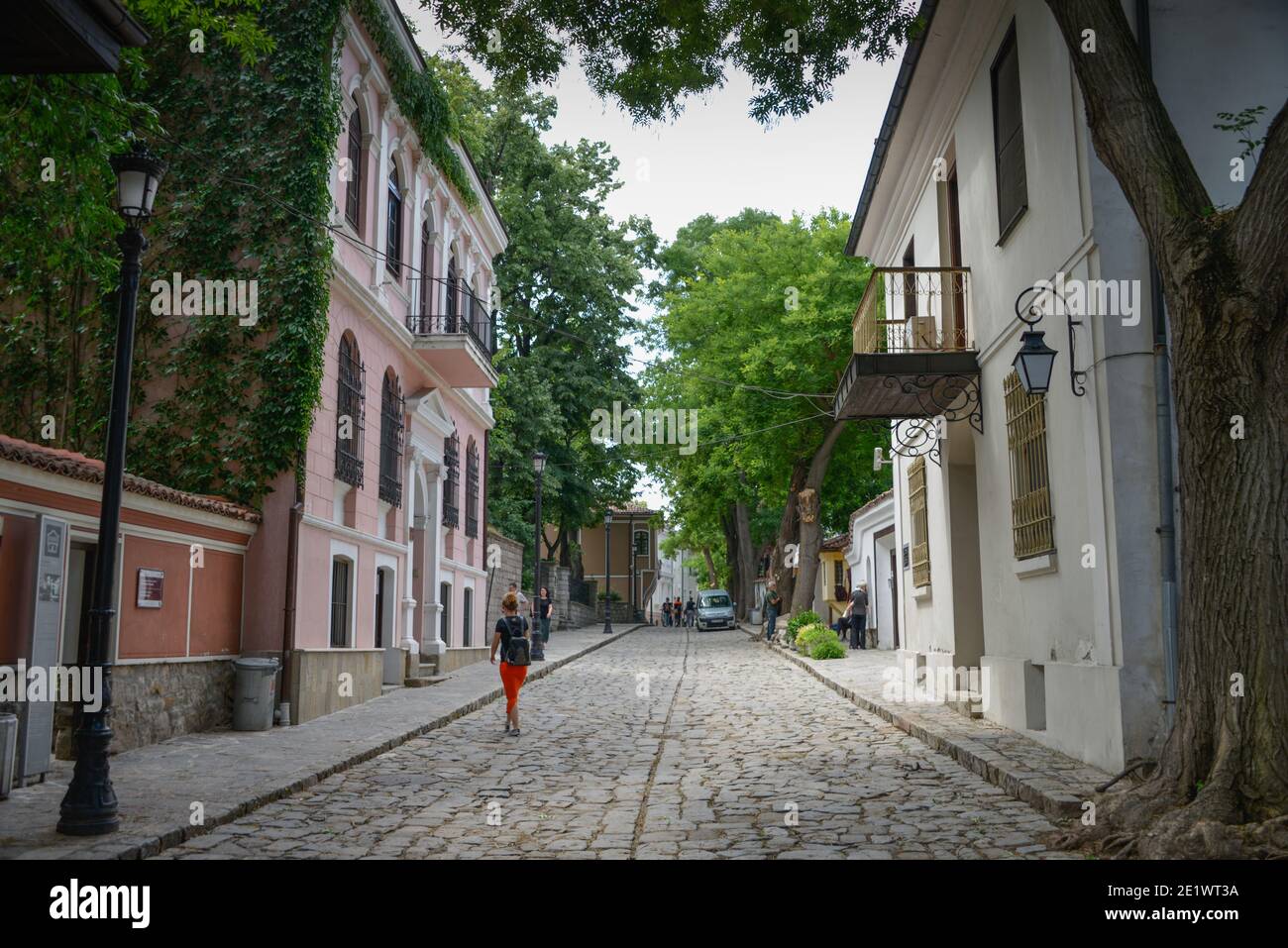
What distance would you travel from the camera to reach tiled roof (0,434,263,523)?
868 centimetres

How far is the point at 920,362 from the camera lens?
12.4 metres

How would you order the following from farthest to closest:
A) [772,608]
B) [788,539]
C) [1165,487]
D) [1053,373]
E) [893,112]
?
[772,608] < [788,539] < [893,112] < [1053,373] < [1165,487]

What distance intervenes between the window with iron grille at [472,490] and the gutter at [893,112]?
977cm

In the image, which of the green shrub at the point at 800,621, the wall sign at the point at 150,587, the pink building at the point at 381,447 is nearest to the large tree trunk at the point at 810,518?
the green shrub at the point at 800,621

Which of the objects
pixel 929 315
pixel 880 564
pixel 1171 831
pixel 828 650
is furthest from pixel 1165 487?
pixel 880 564

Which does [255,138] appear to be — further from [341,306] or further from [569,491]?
[569,491]

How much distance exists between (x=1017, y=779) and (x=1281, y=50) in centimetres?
640

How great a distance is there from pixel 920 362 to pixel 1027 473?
230cm

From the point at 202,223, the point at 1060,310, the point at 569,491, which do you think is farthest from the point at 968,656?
the point at 569,491

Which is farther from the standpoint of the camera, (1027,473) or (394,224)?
(394,224)

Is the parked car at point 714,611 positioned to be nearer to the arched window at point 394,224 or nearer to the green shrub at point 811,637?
the green shrub at point 811,637

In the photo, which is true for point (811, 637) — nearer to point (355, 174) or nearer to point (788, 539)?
point (788, 539)

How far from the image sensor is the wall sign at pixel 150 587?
35.6ft

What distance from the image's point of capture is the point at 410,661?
18.5 meters
